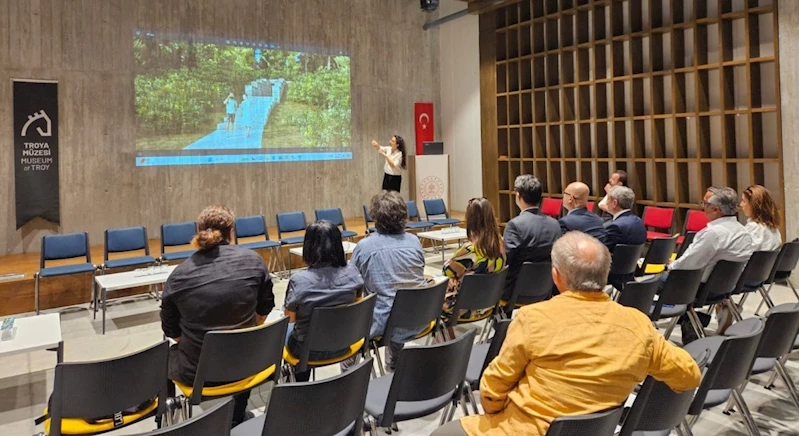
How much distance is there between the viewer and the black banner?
25.9 ft

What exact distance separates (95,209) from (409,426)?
7088 mm

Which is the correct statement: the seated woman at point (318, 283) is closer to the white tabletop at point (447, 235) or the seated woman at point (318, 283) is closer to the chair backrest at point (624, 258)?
the chair backrest at point (624, 258)

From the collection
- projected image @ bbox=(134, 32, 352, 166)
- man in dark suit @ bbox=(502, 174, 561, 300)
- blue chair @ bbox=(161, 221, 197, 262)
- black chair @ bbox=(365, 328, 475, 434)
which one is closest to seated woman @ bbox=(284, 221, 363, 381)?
black chair @ bbox=(365, 328, 475, 434)

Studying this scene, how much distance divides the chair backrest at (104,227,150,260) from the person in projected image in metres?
3.26

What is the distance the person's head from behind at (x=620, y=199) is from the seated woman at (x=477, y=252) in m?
1.62

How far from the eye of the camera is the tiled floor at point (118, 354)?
129 inches

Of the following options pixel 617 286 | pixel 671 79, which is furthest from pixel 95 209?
pixel 671 79

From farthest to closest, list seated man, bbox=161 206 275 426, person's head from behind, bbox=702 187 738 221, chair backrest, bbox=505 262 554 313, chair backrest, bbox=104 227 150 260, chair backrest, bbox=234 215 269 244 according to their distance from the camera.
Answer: chair backrest, bbox=234 215 269 244
chair backrest, bbox=104 227 150 260
person's head from behind, bbox=702 187 738 221
chair backrest, bbox=505 262 554 313
seated man, bbox=161 206 275 426

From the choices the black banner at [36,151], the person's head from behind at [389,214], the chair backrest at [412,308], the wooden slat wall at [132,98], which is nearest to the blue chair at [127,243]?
the black banner at [36,151]

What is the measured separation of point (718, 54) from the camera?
7383 mm

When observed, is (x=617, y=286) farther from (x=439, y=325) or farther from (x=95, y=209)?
(x=95, y=209)

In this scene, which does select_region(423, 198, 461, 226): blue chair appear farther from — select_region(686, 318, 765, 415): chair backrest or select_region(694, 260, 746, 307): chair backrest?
select_region(686, 318, 765, 415): chair backrest

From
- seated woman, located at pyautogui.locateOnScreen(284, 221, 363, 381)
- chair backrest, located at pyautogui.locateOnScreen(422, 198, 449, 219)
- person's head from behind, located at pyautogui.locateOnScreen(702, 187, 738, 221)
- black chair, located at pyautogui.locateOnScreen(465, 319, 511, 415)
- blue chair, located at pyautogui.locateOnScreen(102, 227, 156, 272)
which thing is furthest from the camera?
chair backrest, located at pyautogui.locateOnScreen(422, 198, 449, 219)

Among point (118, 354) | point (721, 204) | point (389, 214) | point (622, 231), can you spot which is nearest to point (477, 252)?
point (389, 214)
